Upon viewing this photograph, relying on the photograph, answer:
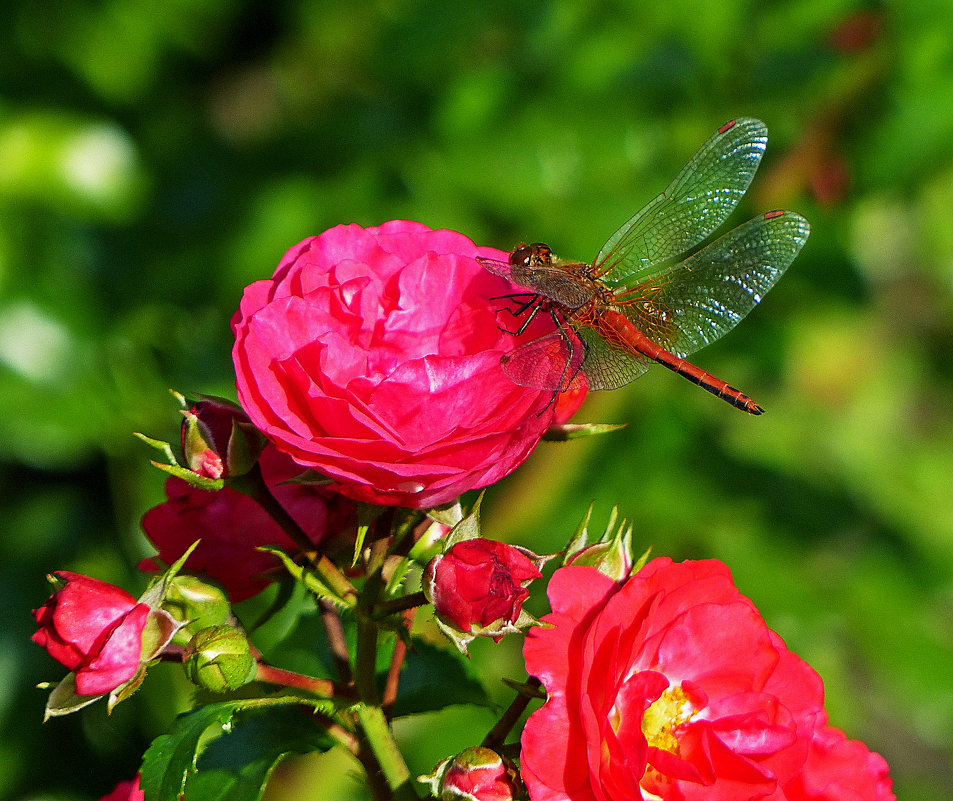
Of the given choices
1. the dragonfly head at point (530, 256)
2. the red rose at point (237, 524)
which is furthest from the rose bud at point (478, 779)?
the dragonfly head at point (530, 256)

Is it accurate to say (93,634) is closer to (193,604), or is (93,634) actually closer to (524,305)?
(193,604)

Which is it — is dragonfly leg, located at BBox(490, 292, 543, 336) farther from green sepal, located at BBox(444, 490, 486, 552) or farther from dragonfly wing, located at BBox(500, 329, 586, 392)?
green sepal, located at BBox(444, 490, 486, 552)

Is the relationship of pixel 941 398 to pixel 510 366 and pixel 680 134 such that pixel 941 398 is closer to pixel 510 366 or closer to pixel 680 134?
pixel 680 134

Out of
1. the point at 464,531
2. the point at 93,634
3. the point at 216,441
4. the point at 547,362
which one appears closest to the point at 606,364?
the point at 547,362

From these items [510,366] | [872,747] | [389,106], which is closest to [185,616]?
[510,366]

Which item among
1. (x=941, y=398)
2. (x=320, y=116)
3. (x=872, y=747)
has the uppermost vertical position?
(x=320, y=116)
